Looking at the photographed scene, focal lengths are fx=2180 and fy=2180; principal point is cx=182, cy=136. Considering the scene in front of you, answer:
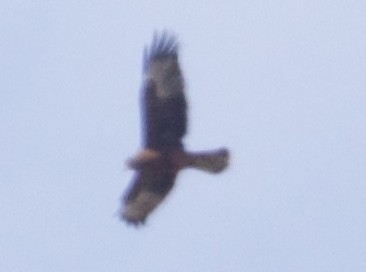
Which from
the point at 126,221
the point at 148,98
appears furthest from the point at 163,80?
the point at 126,221

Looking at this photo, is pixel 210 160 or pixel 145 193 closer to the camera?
pixel 210 160

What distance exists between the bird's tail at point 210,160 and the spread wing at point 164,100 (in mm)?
261

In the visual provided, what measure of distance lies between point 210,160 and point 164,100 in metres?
0.98

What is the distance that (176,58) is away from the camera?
2853 centimetres

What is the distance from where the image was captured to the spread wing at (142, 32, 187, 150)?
91.9 ft

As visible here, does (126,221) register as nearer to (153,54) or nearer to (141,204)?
(141,204)

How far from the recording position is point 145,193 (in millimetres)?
28953

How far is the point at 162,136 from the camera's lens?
92.2 feet

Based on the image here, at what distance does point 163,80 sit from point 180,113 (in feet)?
1.87

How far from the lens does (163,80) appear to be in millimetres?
28312

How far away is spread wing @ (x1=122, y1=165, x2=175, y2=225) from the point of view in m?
28.8

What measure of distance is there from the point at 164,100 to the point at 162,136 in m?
0.46

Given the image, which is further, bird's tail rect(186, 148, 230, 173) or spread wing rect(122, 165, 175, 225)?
spread wing rect(122, 165, 175, 225)

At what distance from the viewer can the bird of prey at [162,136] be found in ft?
91.9
